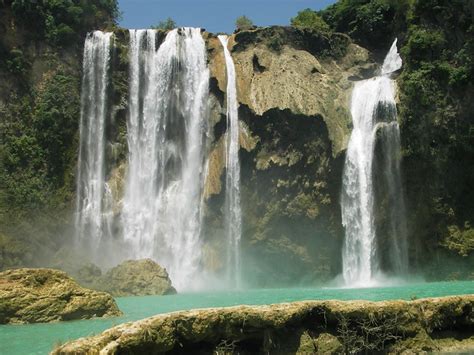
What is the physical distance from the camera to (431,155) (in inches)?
1257

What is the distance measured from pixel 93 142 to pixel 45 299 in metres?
20.9

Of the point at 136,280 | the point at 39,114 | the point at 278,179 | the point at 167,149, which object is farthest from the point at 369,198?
the point at 39,114

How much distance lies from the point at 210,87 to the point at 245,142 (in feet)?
14.1

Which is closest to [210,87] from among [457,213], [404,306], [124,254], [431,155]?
[124,254]

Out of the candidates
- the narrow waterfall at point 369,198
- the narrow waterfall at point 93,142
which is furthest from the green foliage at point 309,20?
the narrow waterfall at point 93,142

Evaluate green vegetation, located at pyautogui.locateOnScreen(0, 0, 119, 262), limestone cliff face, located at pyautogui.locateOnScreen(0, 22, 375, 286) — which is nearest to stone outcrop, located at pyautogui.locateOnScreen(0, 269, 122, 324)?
limestone cliff face, located at pyautogui.locateOnScreen(0, 22, 375, 286)

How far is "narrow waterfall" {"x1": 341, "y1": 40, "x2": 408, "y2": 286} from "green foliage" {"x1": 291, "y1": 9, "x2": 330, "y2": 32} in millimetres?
12856

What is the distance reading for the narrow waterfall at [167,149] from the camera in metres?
33.0

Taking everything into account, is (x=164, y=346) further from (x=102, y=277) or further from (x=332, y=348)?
(x=102, y=277)

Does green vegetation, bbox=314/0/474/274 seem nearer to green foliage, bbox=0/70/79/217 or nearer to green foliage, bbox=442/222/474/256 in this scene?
green foliage, bbox=442/222/474/256

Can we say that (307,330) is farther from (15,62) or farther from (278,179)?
→ (15,62)

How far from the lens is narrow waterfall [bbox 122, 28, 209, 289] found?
3300 centimetres

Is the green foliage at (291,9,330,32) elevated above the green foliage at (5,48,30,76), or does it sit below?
above

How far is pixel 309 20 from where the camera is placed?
4653 centimetres
